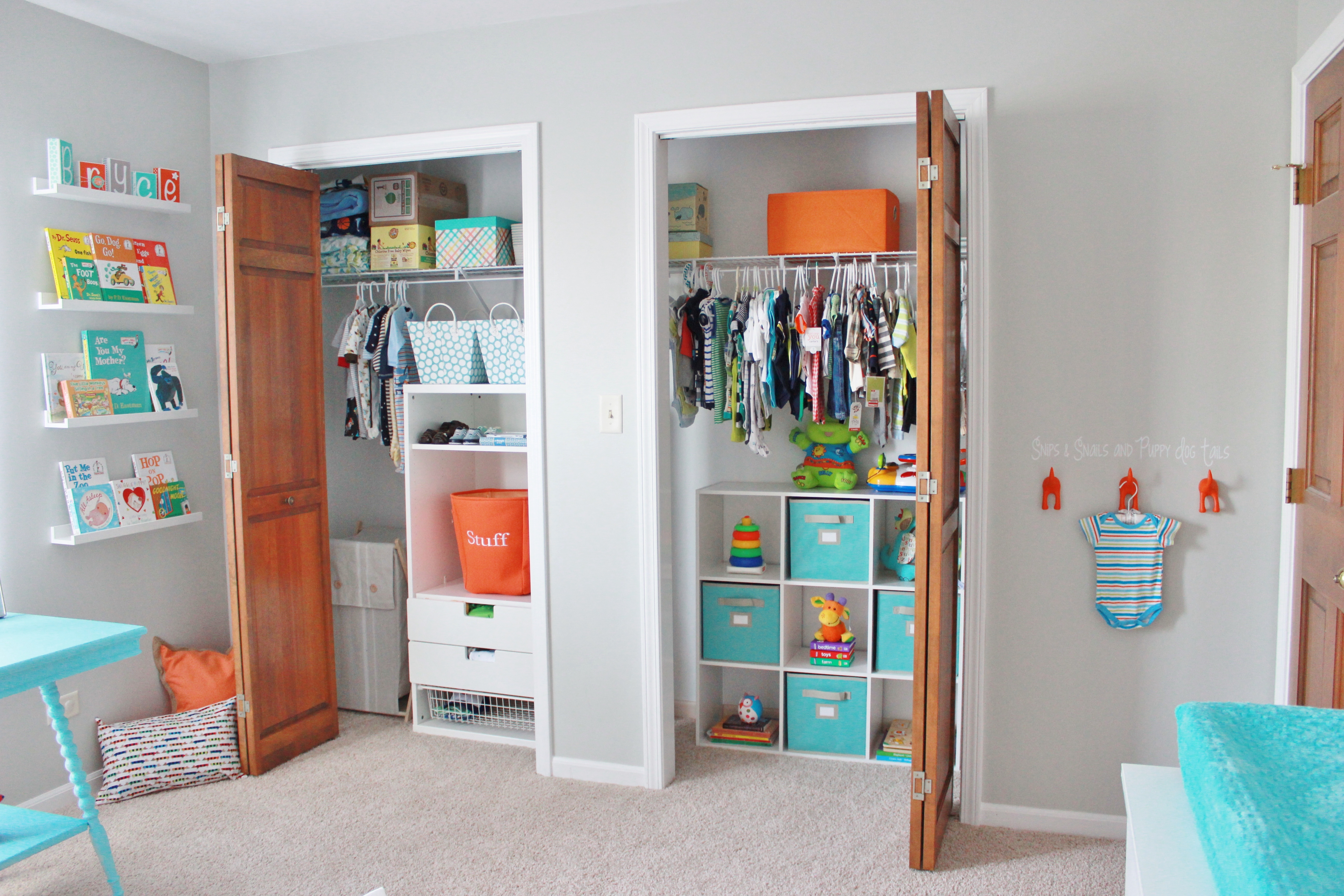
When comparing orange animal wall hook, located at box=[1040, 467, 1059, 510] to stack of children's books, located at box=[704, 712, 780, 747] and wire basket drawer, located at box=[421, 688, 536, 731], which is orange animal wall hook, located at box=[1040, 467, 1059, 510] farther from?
wire basket drawer, located at box=[421, 688, 536, 731]

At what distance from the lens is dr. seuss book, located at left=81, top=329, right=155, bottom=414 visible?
299 cm

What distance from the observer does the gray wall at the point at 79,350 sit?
2.84 metres

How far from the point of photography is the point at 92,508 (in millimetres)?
3000

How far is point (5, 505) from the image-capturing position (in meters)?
2.82

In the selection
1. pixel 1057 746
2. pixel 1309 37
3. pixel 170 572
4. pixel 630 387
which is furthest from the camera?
pixel 170 572

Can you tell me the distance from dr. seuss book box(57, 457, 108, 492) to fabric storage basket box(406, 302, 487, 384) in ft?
3.56

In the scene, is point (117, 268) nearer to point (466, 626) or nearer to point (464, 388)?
point (464, 388)

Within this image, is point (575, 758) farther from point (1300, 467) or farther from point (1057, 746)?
point (1300, 467)

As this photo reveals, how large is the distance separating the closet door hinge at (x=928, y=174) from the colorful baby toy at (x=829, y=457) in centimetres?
120

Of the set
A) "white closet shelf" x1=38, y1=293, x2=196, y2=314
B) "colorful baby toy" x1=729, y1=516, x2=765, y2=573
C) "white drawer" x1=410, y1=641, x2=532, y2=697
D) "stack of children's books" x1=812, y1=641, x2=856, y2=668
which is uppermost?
"white closet shelf" x1=38, y1=293, x2=196, y2=314

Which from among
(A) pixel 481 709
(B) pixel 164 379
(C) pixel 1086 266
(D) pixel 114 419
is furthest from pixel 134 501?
(C) pixel 1086 266

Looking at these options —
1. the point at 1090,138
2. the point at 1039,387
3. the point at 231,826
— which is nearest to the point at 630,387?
the point at 1039,387

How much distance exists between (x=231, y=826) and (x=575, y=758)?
1.07 meters

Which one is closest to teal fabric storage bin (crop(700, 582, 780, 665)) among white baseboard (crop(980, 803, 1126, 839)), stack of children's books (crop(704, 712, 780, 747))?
stack of children's books (crop(704, 712, 780, 747))
